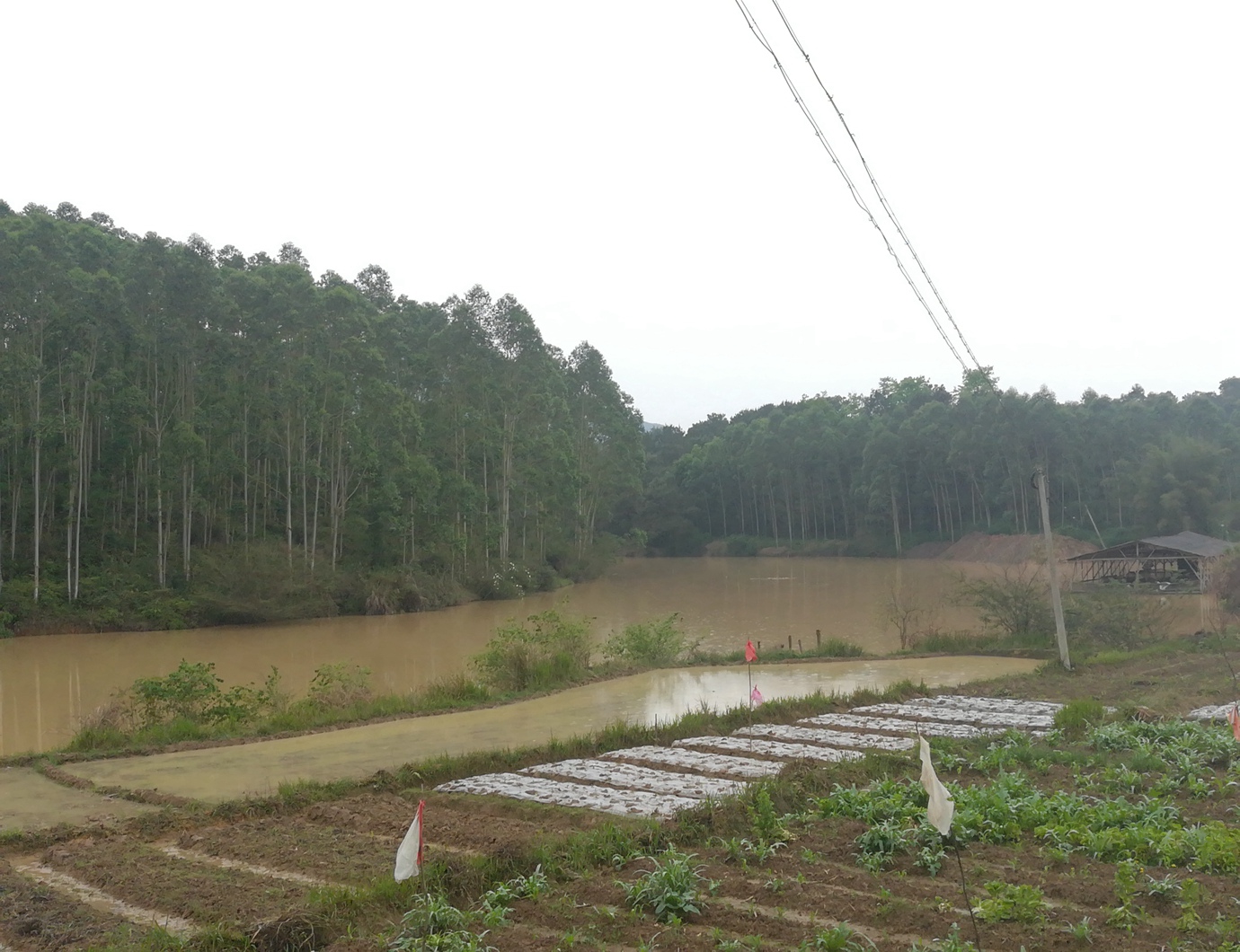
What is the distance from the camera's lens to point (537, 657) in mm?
17594

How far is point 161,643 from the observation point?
28.1 meters

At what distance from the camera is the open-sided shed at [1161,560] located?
37.6m

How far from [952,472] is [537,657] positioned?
57424 millimetres

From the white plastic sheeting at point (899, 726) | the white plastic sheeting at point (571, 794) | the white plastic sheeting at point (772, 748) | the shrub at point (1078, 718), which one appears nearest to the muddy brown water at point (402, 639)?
the white plastic sheeting at point (899, 726)

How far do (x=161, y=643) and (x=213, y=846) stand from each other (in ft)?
74.9

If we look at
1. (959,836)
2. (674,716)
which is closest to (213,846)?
(959,836)

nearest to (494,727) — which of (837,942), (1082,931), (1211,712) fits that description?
(1211,712)

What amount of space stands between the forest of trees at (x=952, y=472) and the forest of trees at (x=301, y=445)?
280mm

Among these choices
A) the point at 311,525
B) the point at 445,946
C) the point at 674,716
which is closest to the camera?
the point at 445,946

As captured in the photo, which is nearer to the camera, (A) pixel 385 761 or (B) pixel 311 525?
(A) pixel 385 761

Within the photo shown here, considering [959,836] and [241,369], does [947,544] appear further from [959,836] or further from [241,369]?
[959,836]

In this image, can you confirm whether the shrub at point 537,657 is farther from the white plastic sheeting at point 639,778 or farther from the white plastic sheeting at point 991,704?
the white plastic sheeting at point 639,778

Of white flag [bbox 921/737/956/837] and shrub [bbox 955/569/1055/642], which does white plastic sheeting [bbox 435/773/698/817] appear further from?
shrub [bbox 955/569/1055/642]

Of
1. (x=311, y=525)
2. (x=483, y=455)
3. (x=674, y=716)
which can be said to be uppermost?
(x=483, y=455)
